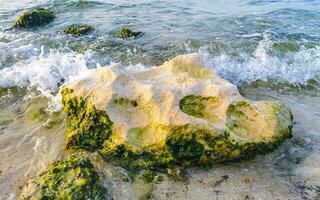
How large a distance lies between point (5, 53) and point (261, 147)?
677 centimetres

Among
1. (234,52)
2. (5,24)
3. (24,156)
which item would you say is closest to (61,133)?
(24,156)

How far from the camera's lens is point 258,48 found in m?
9.59

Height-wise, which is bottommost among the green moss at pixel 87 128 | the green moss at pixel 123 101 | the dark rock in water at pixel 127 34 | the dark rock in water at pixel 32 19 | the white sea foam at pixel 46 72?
the dark rock in water at pixel 32 19

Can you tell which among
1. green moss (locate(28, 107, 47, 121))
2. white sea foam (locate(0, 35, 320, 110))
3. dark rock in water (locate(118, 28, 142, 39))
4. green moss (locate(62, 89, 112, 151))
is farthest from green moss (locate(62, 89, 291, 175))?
dark rock in water (locate(118, 28, 142, 39))

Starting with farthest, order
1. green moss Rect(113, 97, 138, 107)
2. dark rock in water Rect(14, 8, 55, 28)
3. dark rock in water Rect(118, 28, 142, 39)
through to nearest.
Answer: dark rock in water Rect(14, 8, 55, 28), dark rock in water Rect(118, 28, 142, 39), green moss Rect(113, 97, 138, 107)

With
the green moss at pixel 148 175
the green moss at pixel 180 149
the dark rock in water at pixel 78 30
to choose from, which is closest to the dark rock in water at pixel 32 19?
the dark rock in water at pixel 78 30

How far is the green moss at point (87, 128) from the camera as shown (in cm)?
539

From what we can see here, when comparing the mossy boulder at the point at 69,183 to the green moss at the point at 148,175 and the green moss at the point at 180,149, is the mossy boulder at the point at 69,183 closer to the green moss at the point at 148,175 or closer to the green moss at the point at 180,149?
the green moss at the point at 180,149

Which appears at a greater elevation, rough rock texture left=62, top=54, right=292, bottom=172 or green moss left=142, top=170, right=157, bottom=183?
rough rock texture left=62, top=54, right=292, bottom=172

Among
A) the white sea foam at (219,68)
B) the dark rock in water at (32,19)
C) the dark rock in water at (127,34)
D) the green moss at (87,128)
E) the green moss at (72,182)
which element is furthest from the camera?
the dark rock in water at (32,19)

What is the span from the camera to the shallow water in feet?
15.8

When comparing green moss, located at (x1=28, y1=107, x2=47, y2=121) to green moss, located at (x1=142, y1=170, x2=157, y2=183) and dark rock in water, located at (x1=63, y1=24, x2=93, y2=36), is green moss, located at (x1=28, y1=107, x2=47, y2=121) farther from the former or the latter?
Answer: dark rock in water, located at (x1=63, y1=24, x2=93, y2=36)

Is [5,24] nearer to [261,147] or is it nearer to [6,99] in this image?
[6,99]

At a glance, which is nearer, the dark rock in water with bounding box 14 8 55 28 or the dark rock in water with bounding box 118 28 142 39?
the dark rock in water with bounding box 118 28 142 39
